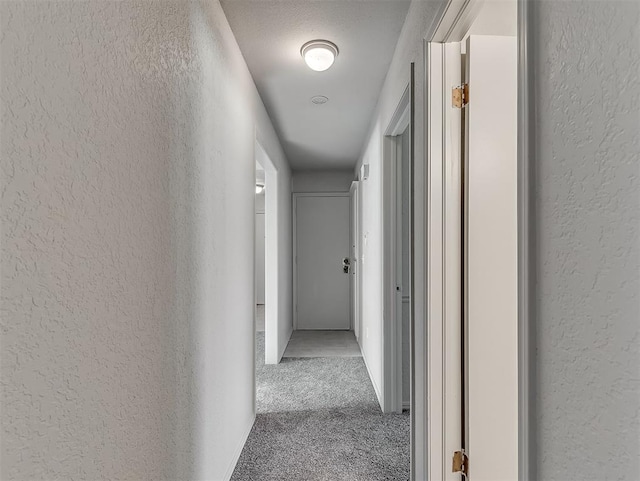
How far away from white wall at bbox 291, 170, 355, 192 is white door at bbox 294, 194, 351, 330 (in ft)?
0.35

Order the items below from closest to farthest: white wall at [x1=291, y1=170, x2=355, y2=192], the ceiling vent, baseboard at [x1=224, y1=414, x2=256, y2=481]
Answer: baseboard at [x1=224, y1=414, x2=256, y2=481], the ceiling vent, white wall at [x1=291, y1=170, x2=355, y2=192]

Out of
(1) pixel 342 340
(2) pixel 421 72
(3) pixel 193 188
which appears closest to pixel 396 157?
(2) pixel 421 72

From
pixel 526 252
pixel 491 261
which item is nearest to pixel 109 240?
pixel 526 252

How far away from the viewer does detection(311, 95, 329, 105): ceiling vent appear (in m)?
2.89

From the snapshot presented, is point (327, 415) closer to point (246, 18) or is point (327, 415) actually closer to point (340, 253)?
point (246, 18)

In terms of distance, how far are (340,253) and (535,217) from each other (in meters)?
4.78

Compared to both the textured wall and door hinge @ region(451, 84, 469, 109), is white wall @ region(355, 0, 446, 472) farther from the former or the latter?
the textured wall

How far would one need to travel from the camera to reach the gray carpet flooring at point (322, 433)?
2.03 m

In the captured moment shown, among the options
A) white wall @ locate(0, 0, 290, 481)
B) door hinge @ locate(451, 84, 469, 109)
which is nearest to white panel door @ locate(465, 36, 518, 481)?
door hinge @ locate(451, 84, 469, 109)

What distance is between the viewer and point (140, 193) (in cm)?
103

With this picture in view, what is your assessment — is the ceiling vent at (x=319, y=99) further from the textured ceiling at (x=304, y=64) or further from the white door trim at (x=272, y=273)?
the white door trim at (x=272, y=273)

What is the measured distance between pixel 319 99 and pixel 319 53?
2.78 feet

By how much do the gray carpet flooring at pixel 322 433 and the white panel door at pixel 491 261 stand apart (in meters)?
0.71

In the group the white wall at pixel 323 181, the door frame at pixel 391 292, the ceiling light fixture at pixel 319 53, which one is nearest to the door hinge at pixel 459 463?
the door frame at pixel 391 292
